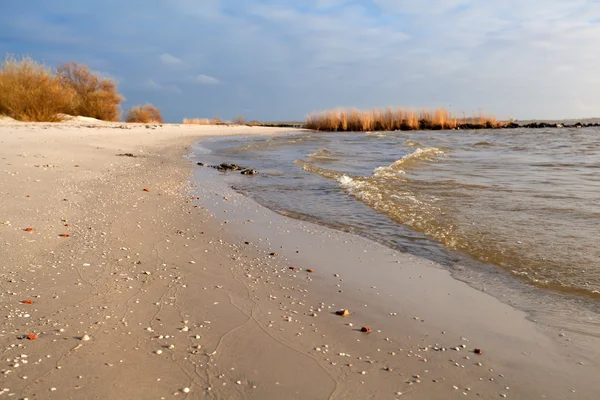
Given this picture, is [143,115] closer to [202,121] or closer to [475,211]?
[202,121]

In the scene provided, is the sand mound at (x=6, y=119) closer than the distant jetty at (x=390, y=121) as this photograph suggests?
Yes

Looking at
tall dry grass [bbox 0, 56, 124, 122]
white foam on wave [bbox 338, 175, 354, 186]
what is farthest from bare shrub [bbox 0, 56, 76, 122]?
white foam on wave [bbox 338, 175, 354, 186]

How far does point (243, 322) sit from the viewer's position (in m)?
2.71

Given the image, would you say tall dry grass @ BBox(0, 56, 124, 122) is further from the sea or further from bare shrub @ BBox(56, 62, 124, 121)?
the sea

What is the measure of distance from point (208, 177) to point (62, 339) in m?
7.17

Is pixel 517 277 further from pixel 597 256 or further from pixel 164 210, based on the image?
pixel 164 210

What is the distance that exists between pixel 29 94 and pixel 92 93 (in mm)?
9625

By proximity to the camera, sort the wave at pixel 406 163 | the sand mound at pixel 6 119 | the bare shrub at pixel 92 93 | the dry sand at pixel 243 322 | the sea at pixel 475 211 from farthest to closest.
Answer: the bare shrub at pixel 92 93, the sand mound at pixel 6 119, the wave at pixel 406 163, the sea at pixel 475 211, the dry sand at pixel 243 322

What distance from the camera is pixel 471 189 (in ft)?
27.5

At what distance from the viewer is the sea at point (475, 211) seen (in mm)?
3973

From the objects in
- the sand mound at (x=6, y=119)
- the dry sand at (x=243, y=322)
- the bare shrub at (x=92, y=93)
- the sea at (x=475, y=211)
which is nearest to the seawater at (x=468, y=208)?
the sea at (x=475, y=211)

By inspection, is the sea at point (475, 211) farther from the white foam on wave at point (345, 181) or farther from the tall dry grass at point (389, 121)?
the tall dry grass at point (389, 121)

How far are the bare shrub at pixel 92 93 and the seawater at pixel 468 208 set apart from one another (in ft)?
68.4

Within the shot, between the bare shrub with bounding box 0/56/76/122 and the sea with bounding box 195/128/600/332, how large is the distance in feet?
42.6
